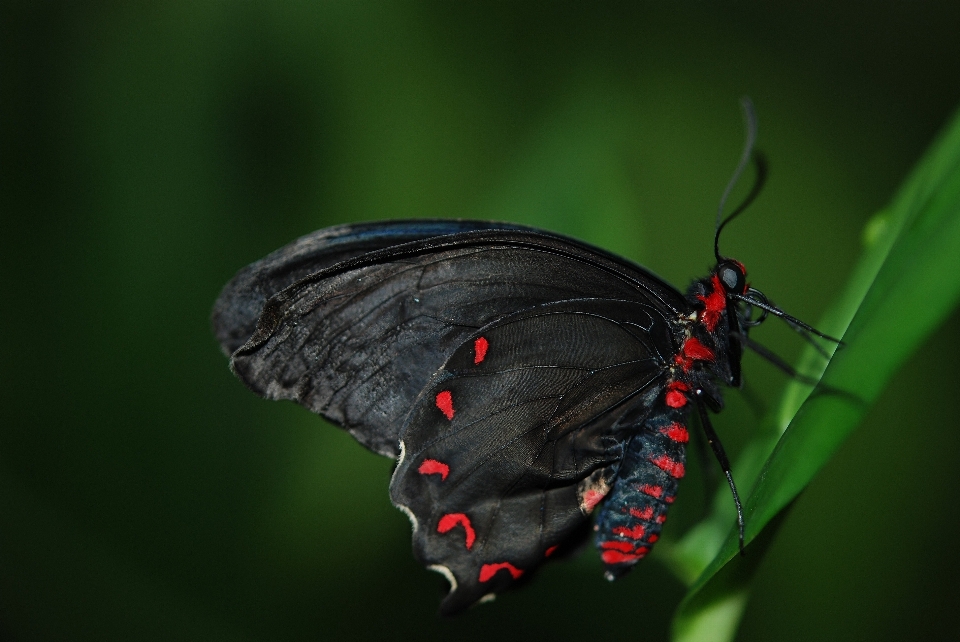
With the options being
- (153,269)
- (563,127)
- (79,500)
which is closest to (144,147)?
(153,269)

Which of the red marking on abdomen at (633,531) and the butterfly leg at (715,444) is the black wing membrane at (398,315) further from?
the red marking on abdomen at (633,531)

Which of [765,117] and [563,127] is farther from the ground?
[765,117]

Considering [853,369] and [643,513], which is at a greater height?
[853,369]

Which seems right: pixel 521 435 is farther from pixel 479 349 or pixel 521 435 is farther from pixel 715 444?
pixel 715 444

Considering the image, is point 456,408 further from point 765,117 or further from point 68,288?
point 765,117

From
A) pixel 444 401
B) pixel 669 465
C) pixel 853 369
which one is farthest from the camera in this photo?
pixel 669 465

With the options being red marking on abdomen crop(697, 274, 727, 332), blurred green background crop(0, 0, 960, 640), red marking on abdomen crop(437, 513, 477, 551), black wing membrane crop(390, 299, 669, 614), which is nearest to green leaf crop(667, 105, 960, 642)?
red marking on abdomen crop(697, 274, 727, 332)

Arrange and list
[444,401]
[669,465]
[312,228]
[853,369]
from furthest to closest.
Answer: [312,228]
[669,465]
[444,401]
[853,369]

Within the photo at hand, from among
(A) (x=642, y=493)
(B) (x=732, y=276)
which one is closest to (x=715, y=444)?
(A) (x=642, y=493)
